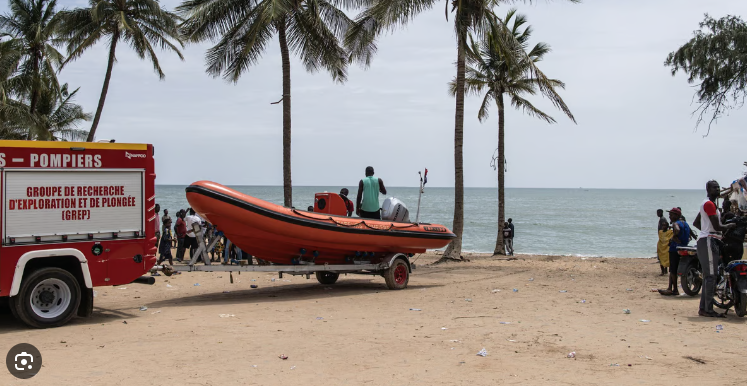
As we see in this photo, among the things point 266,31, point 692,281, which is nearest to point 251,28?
point 266,31

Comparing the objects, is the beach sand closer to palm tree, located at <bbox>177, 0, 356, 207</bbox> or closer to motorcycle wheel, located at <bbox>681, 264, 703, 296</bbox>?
motorcycle wheel, located at <bbox>681, 264, 703, 296</bbox>

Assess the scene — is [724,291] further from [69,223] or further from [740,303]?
[69,223]

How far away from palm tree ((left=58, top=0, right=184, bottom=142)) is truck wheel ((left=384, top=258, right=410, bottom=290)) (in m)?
15.1

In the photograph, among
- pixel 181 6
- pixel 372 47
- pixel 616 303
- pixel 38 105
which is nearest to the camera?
pixel 616 303

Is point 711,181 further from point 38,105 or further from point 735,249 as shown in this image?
point 38,105

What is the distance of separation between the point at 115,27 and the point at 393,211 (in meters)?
16.5

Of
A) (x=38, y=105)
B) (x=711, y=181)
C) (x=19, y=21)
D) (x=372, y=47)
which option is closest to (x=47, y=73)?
(x=19, y=21)

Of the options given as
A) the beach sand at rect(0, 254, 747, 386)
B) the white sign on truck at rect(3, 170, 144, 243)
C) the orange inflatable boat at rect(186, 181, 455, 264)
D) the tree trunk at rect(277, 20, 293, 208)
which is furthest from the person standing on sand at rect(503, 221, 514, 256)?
the white sign on truck at rect(3, 170, 144, 243)

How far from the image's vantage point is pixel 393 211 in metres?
12.7

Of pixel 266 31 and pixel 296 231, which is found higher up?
pixel 266 31

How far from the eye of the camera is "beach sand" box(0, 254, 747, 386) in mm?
6004

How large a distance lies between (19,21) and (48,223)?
897 inches

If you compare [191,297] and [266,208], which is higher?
[266,208]

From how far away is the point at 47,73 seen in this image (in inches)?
1075
